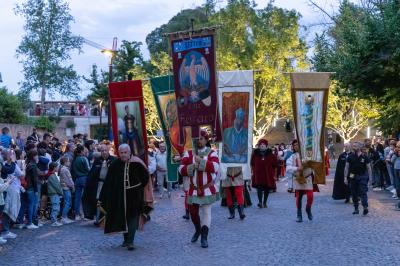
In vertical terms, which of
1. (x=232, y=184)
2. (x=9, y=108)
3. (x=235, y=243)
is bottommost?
(x=235, y=243)

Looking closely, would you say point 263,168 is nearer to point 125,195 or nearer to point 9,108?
point 125,195

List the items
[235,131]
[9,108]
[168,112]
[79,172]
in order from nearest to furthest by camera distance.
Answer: [79,172]
[235,131]
[168,112]
[9,108]

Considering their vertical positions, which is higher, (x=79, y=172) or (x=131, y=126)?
(x=131, y=126)

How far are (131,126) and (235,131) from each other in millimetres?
2969

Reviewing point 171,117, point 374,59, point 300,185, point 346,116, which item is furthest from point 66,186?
point 346,116

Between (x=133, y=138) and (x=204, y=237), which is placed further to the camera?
(x=133, y=138)

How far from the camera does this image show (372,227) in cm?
1311

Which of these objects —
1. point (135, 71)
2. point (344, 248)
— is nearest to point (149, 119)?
point (135, 71)

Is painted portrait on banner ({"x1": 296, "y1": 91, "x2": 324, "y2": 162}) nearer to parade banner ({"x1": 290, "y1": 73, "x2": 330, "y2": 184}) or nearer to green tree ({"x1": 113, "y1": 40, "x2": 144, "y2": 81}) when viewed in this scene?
parade banner ({"x1": 290, "y1": 73, "x2": 330, "y2": 184})

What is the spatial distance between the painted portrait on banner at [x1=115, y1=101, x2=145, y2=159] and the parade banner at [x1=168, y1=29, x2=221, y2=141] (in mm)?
1094

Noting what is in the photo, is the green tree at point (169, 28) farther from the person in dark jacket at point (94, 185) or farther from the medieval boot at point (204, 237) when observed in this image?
the medieval boot at point (204, 237)

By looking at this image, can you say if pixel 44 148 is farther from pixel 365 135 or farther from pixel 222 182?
pixel 365 135

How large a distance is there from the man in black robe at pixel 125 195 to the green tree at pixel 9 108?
23.1 metres

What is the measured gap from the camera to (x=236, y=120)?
15.6 m
